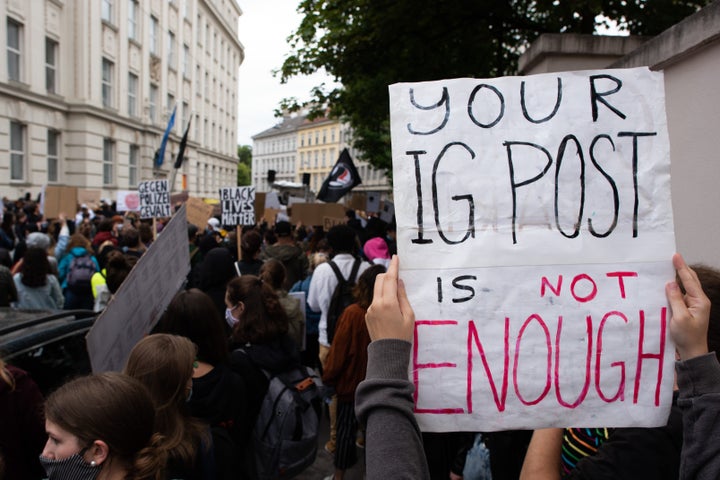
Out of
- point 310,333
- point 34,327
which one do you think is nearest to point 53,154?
point 310,333

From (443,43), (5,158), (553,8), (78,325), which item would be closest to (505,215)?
(78,325)

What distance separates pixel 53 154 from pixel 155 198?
14577 millimetres

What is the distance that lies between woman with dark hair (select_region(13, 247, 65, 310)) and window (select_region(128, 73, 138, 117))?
23.4 metres

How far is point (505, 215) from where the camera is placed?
56.2 inches

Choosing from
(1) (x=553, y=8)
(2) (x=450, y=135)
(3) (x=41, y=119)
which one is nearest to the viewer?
(2) (x=450, y=135)

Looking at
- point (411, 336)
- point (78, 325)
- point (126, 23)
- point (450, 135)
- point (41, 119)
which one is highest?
point (126, 23)

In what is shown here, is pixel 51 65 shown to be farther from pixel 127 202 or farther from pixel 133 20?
pixel 127 202

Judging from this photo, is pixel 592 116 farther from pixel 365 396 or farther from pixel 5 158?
pixel 5 158

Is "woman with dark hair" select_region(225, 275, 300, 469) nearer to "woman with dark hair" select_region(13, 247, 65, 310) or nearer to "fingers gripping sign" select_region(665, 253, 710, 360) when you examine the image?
"fingers gripping sign" select_region(665, 253, 710, 360)

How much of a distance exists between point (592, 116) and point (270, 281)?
350 centimetres

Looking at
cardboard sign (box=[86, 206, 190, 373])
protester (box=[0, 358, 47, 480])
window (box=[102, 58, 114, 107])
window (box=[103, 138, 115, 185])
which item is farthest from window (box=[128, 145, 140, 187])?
protester (box=[0, 358, 47, 480])

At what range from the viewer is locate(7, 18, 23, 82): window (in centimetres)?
1753

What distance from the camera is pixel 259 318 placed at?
336 centimetres

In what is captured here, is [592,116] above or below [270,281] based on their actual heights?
above
